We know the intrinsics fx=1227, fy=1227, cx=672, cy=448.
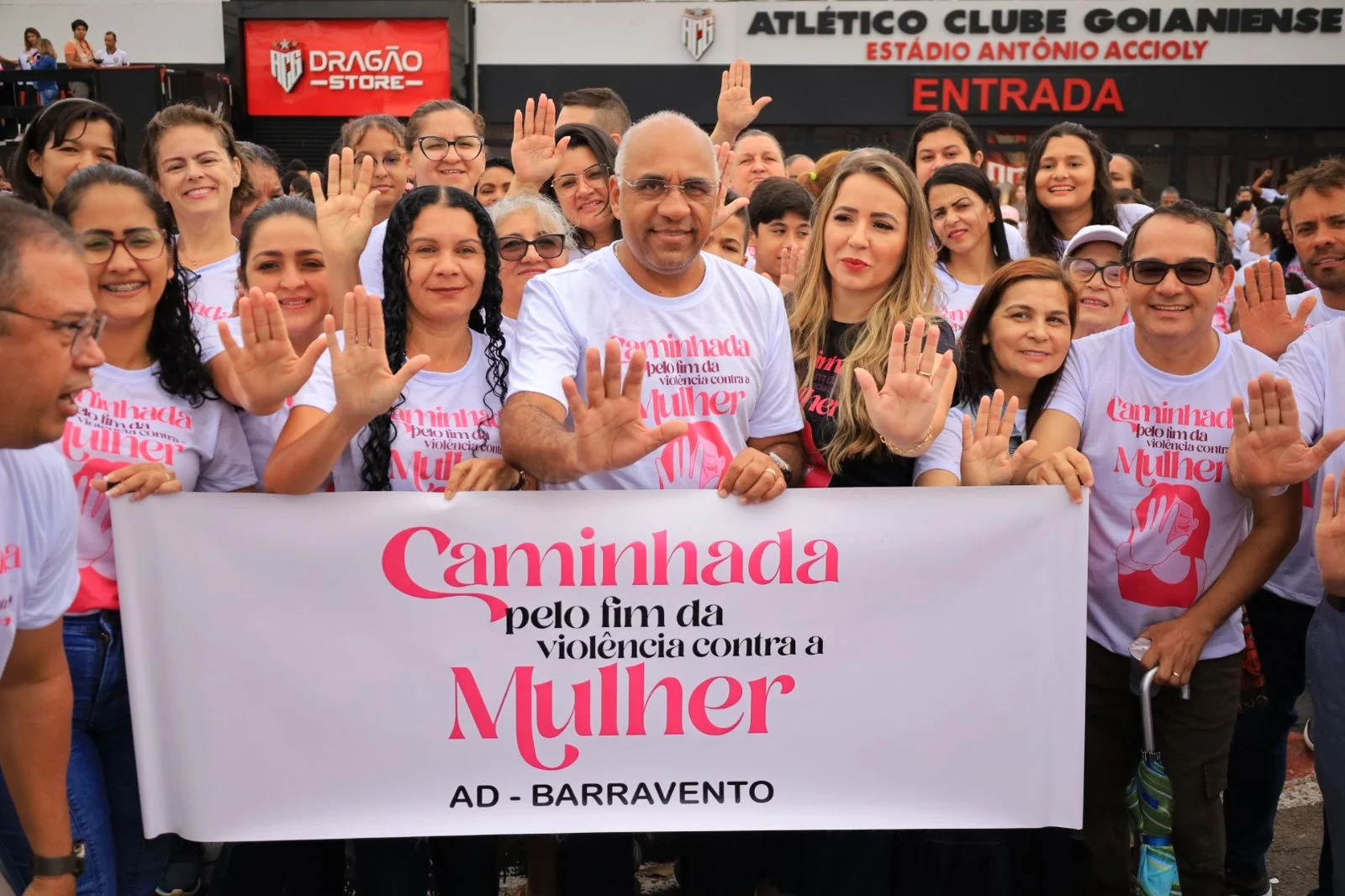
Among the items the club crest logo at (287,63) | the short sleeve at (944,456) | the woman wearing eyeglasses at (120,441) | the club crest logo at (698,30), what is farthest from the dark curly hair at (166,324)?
the club crest logo at (287,63)

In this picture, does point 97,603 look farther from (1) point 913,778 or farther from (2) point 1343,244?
(2) point 1343,244

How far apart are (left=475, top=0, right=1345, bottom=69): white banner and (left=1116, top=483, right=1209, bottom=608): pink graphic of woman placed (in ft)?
58.7

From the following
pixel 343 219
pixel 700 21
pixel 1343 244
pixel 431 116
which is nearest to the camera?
pixel 343 219

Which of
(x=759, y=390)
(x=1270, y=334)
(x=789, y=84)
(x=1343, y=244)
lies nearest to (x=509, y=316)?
(x=759, y=390)

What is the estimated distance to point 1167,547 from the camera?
319 centimetres

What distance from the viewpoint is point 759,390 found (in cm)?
322

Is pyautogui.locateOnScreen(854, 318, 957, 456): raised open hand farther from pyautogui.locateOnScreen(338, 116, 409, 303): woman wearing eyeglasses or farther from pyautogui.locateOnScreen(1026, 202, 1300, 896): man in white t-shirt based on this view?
pyautogui.locateOnScreen(338, 116, 409, 303): woman wearing eyeglasses

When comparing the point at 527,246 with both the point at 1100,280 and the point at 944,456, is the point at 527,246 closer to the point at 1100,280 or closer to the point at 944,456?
the point at 944,456

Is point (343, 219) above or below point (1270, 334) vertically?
above

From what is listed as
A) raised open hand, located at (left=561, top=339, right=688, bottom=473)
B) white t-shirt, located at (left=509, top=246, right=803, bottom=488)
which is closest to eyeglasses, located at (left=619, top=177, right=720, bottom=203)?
white t-shirt, located at (left=509, top=246, right=803, bottom=488)

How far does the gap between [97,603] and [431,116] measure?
2777mm

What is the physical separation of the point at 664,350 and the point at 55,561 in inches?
57.4

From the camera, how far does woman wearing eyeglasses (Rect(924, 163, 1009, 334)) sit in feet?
15.1

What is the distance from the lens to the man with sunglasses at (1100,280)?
433 cm
